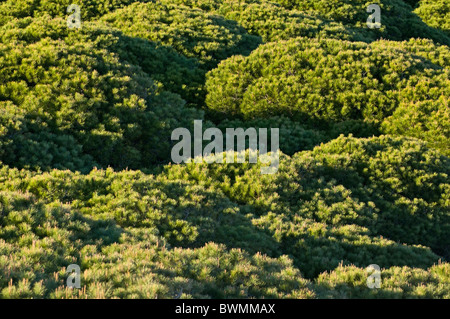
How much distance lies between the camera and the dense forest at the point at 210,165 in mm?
6109

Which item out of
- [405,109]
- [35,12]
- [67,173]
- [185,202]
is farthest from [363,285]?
[35,12]

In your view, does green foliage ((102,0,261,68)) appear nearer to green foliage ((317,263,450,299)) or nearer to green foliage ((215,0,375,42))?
green foliage ((215,0,375,42))

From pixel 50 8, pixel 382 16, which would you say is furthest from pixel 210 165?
pixel 382 16

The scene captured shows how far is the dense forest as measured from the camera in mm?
6109

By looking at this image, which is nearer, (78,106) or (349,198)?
(349,198)

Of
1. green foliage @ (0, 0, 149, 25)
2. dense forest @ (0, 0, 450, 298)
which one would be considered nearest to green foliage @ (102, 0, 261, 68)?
dense forest @ (0, 0, 450, 298)

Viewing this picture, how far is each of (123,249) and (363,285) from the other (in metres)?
3.71

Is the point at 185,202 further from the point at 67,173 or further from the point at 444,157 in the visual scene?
the point at 444,157

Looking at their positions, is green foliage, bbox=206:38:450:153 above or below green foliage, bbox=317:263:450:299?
above

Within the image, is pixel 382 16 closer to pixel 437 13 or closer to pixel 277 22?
pixel 437 13

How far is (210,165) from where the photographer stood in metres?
10.5

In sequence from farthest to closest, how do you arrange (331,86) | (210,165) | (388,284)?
(331,86) < (210,165) < (388,284)

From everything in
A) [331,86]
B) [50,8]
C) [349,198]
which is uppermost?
[50,8]

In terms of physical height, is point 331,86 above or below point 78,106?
above
